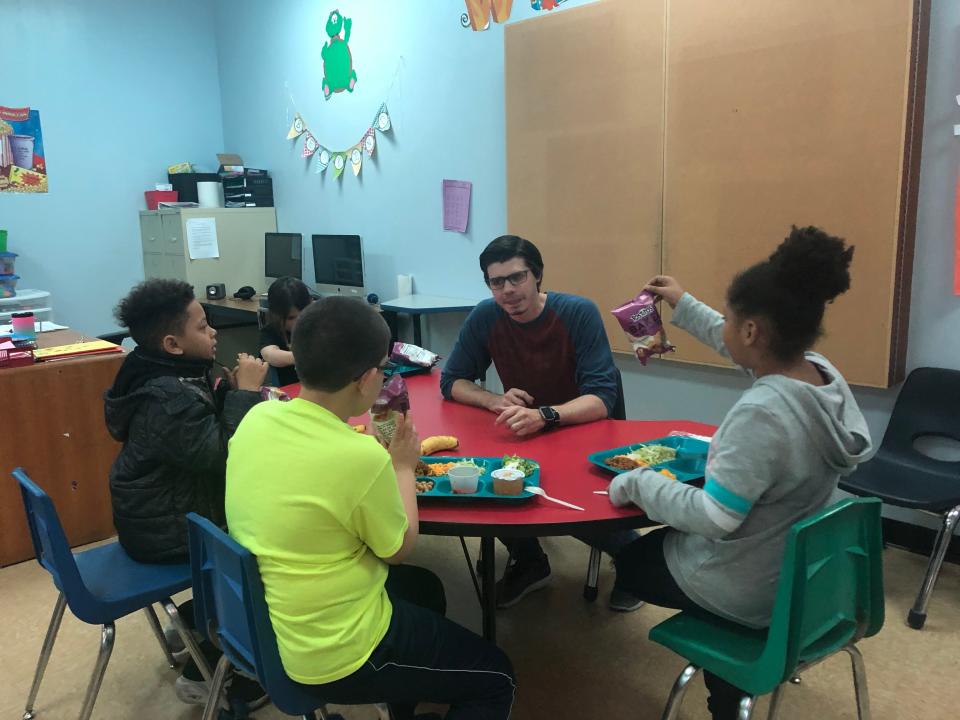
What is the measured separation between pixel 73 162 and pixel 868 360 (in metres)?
5.24

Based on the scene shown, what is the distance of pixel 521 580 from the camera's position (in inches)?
101

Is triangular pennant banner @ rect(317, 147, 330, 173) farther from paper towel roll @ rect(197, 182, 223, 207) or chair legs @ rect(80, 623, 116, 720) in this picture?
chair legs @ rect(80, 623, 116, 720)

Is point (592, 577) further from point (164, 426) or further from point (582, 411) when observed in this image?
point (164, 426)

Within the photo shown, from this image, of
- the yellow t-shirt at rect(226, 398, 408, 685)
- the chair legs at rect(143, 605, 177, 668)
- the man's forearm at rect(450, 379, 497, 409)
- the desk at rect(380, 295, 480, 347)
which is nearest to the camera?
the yellow t-shirt at rect(226, 398, 408, 685)

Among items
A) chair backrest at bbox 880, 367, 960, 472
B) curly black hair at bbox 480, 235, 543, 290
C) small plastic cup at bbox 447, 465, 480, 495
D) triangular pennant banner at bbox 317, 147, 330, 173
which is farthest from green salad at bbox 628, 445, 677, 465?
triangular pennant banner at bbox 317, 147, 330, 173

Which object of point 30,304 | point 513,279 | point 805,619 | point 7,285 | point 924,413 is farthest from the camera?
point 30,304

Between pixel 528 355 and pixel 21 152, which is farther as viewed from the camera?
pixel 21 152

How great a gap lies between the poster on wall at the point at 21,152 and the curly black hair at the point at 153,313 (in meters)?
3.96

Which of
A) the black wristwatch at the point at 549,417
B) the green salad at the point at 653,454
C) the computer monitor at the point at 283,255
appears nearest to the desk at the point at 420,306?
the computer monitor at the point at 283,255

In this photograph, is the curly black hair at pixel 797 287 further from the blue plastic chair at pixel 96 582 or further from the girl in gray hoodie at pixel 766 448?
the blue plastic chair at pixel 96 582

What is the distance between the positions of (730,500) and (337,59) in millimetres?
4456

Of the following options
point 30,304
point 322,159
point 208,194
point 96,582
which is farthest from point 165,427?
point 208,194

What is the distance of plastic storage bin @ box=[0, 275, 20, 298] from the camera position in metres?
4.85

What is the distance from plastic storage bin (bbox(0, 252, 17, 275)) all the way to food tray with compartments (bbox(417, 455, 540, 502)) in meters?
4.35
